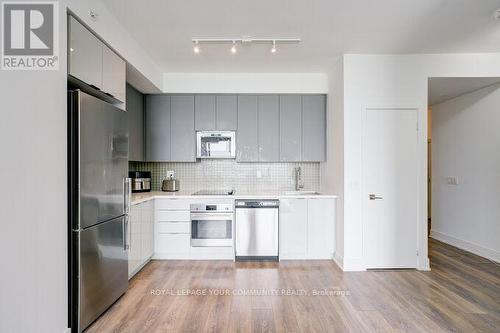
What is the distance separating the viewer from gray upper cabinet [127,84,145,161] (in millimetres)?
3764

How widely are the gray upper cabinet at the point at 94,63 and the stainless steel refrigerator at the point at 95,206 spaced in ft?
0.71

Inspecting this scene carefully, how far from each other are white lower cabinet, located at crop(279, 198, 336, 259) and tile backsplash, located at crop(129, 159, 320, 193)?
0.73m

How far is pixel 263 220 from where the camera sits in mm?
3816

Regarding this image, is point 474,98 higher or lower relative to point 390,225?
higher

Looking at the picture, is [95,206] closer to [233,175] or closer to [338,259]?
[233,175]

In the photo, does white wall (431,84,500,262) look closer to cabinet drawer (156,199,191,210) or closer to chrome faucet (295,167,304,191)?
chrome faucet (295,167,304,191)

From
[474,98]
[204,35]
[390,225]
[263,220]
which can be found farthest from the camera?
[474,98]

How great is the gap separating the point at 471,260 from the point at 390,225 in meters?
1.41

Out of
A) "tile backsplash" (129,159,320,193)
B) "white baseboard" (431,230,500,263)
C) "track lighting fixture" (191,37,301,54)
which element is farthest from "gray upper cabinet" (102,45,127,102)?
"white baseboard" (431,230,500,263)

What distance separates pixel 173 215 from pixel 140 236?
58cm

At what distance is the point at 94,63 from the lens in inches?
91.7

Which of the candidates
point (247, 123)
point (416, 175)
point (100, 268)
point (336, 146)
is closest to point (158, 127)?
point (247, 123)
